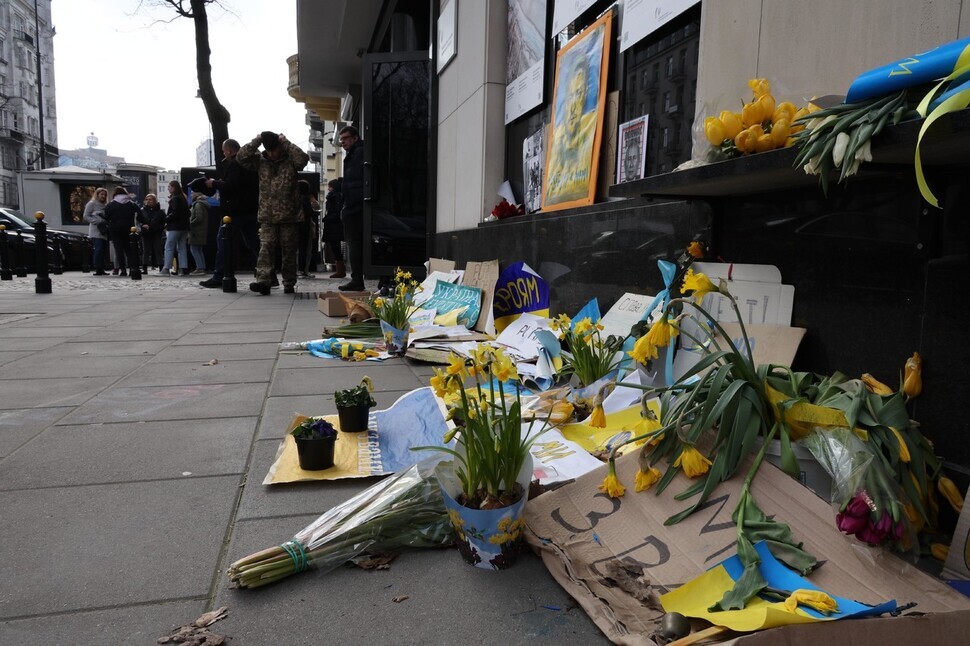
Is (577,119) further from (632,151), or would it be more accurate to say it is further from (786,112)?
(786,112)

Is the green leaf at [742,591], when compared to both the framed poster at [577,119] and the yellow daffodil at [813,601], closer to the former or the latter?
the yellow daffodil at [813,601]

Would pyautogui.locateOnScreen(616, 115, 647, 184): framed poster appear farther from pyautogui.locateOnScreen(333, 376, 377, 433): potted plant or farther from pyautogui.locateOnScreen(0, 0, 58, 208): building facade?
pyautogui.locateOnScreen(0, 0, 58, 208): building facade

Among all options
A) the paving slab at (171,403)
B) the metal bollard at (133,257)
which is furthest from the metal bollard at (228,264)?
the paving slab at (171,403)

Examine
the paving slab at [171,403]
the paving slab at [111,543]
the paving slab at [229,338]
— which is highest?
the paving slab at [229,338]

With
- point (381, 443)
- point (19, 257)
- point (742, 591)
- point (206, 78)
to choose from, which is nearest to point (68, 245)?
point (19, 257)

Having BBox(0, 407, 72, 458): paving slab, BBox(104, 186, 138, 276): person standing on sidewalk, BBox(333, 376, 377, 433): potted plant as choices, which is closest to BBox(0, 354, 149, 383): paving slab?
BBox(0, 407, 72, 458): paving slab

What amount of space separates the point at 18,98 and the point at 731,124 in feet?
226

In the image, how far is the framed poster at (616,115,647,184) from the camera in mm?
4090

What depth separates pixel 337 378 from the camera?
14.1ft

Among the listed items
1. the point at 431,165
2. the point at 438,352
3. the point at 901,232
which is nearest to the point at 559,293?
the point at 438,352

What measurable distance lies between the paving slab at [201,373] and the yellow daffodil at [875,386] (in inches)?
132

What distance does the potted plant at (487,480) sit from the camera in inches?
70.9

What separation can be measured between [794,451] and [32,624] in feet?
6.54

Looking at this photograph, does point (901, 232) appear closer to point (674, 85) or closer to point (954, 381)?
point (954, 381)
